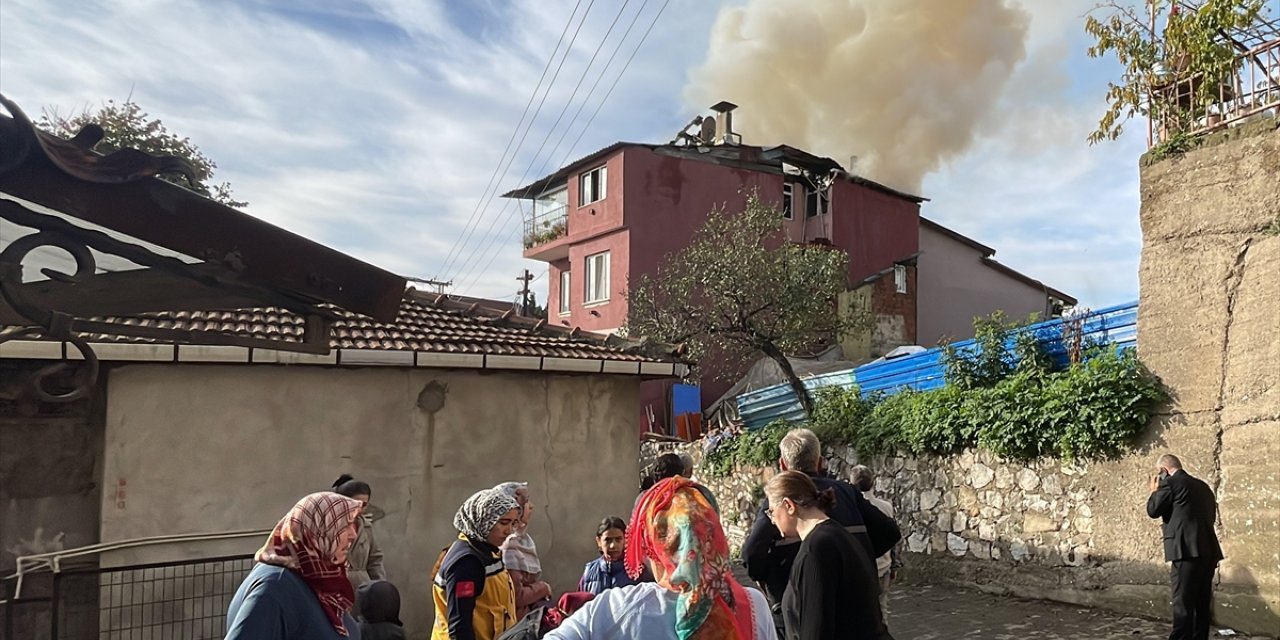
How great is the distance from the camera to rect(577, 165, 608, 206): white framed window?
25422 mm

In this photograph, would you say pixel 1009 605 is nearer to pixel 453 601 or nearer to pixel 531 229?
pixel 453 601

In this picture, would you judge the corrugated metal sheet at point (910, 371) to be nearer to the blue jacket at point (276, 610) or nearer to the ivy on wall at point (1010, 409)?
the ivy on wall at point (1010, 409)

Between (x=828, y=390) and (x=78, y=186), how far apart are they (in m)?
13.7

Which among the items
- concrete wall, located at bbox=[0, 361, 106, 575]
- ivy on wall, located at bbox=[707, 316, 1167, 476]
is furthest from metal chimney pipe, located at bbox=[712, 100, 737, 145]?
concrete wall, located at bbox=[0, 361, 106, 575]

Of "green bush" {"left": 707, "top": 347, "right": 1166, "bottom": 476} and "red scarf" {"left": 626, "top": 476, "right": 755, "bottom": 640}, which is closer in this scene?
"red scarf" {"left": 626, "top": 476, "right": 755, "bottom": 640}

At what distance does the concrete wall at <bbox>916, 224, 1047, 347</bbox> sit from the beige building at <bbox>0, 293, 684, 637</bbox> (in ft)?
61.5

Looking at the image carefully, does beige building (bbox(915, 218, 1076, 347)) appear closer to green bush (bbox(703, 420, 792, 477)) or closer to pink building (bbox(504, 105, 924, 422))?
pink building (bbox(504, 105, 924, 422))

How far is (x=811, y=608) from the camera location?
3.23 metres

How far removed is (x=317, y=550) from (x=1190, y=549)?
286 inches

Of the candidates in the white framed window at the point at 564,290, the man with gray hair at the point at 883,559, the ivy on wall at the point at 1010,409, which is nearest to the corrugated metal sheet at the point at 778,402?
→ the ivy on wall at the point at 1010,409

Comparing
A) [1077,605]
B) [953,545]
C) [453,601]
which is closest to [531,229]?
[953,545]

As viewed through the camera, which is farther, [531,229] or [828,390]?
[531,229]

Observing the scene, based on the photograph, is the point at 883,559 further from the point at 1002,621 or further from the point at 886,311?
the point at 886,311

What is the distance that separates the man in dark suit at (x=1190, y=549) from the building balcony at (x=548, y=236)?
21.1 metres
